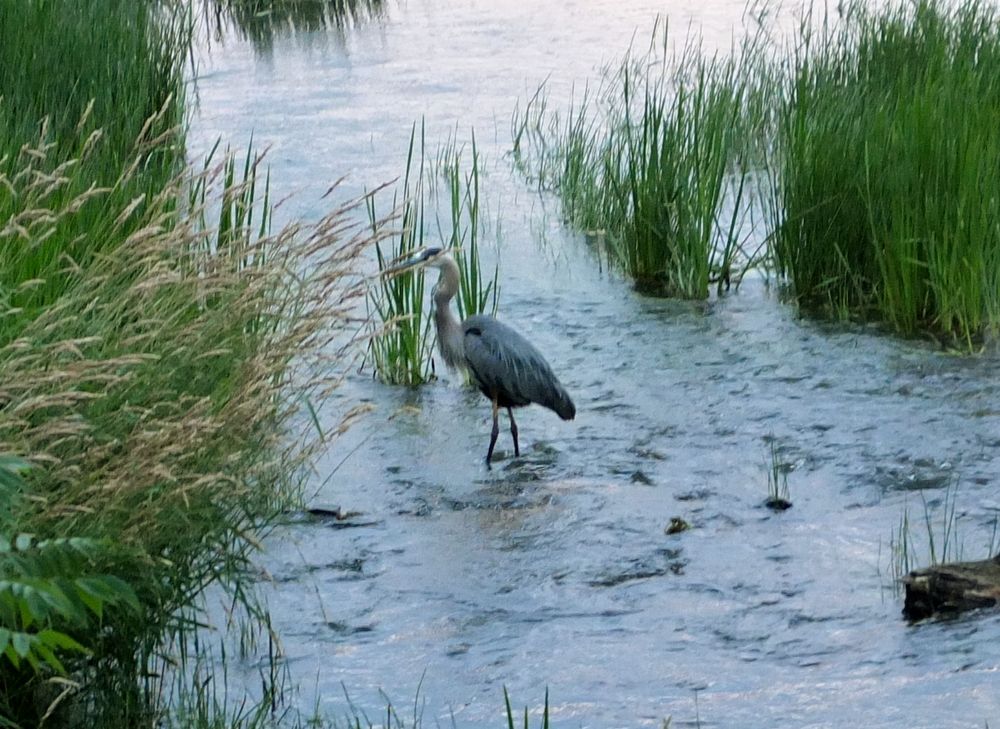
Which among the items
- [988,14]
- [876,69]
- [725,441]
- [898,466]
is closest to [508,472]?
[725,441]

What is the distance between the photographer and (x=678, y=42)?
12.8 meters

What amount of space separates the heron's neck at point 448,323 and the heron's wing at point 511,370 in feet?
0.51

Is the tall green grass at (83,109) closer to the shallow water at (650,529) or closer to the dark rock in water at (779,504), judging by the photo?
the shallow water at (650,529)

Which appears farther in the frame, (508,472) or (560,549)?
(508,472)

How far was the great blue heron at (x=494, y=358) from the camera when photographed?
620cm

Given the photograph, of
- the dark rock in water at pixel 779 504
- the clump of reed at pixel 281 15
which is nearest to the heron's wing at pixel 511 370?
the dark rock in water at pixel 779 504

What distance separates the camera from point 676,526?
17.0ft

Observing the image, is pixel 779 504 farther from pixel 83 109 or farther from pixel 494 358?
pixel 83 109

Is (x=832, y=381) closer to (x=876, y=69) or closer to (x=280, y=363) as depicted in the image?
(x=876, y=69)

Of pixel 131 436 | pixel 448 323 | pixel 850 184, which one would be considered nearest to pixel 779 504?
pixel 448 323

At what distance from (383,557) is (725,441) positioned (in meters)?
1.68

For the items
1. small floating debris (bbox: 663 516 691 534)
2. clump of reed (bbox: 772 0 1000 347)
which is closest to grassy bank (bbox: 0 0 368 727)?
small floating debris (bbox: 663 516 691 534)

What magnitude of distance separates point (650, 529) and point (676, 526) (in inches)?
3.9

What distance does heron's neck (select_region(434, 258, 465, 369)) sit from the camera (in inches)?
261
